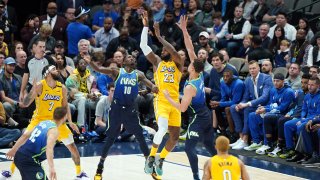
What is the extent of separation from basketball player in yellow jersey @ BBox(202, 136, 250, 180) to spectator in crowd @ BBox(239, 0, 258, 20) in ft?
37.4

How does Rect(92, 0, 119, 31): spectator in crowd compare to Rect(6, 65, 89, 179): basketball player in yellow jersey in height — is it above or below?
above

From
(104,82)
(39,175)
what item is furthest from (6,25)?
(39,175)

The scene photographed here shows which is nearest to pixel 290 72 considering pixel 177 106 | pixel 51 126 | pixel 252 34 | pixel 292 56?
pixel 292 56

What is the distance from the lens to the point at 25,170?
10.0 m

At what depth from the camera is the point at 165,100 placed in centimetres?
1266

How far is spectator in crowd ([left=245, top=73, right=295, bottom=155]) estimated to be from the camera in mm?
15172

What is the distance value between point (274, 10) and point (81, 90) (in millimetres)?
6123

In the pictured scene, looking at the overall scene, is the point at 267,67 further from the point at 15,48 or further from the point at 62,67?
the point at 15,48

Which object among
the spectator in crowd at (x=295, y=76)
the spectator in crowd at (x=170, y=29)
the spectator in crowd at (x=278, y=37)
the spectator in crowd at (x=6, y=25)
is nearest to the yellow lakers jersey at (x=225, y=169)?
the spectator in crowd at (x=295, y=76)

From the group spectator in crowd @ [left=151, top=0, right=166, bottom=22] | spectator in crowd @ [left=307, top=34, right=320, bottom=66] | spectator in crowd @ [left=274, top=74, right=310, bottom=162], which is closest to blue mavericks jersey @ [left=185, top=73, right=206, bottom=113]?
spectator in crowd @ [left=274, top=74, right=310, bottom=162]

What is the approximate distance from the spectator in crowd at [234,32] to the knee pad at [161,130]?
6.96m

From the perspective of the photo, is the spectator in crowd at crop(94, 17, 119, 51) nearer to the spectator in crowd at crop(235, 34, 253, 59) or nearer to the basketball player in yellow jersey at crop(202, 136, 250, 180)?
the spectator in crowd at crop(235, 34, 253, 59)

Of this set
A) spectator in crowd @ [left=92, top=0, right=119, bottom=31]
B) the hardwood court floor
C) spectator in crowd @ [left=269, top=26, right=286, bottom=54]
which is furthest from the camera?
spectator in crowd @ [left=92, top=0, right=119, bottom=31]

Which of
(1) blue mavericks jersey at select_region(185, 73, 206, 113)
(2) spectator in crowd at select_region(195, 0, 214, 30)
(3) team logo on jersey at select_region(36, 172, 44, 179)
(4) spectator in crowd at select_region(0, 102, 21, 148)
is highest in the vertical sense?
(2) spectator in crowd at select_region(195, 0, 214, 30)
